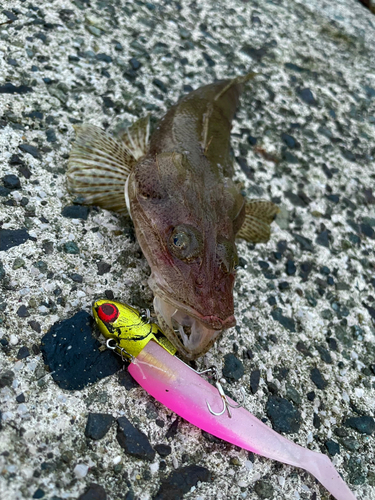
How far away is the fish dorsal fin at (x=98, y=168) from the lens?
118 inches

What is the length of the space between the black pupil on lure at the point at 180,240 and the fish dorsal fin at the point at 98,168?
704 millimetres

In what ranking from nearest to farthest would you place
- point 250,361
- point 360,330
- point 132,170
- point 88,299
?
point 88,299 → point 250,361 → point 132,170 → point 360,330

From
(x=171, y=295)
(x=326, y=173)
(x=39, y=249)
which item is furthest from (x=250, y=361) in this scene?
(x=326, y=173)

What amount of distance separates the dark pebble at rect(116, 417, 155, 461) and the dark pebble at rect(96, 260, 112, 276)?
882 mm

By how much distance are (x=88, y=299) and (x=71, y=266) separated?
0.25 m

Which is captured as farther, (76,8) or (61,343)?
(76,8)

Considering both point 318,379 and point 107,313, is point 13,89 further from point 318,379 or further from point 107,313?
point 318,379

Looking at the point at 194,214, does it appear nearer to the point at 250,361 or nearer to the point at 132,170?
the point at 132,170

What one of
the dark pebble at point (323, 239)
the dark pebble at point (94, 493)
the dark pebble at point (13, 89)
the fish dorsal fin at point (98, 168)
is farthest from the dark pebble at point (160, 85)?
the dark pebble at point (94, 493)

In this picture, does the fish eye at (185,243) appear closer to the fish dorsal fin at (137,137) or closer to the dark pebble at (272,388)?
the dark pebble at (272,388)

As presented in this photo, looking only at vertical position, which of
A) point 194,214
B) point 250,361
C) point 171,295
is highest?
point 194,214

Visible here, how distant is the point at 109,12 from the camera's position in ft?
13.9

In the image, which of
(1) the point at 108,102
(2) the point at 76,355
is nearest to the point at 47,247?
(2) the point at 76,355

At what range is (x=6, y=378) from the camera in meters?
2.15
